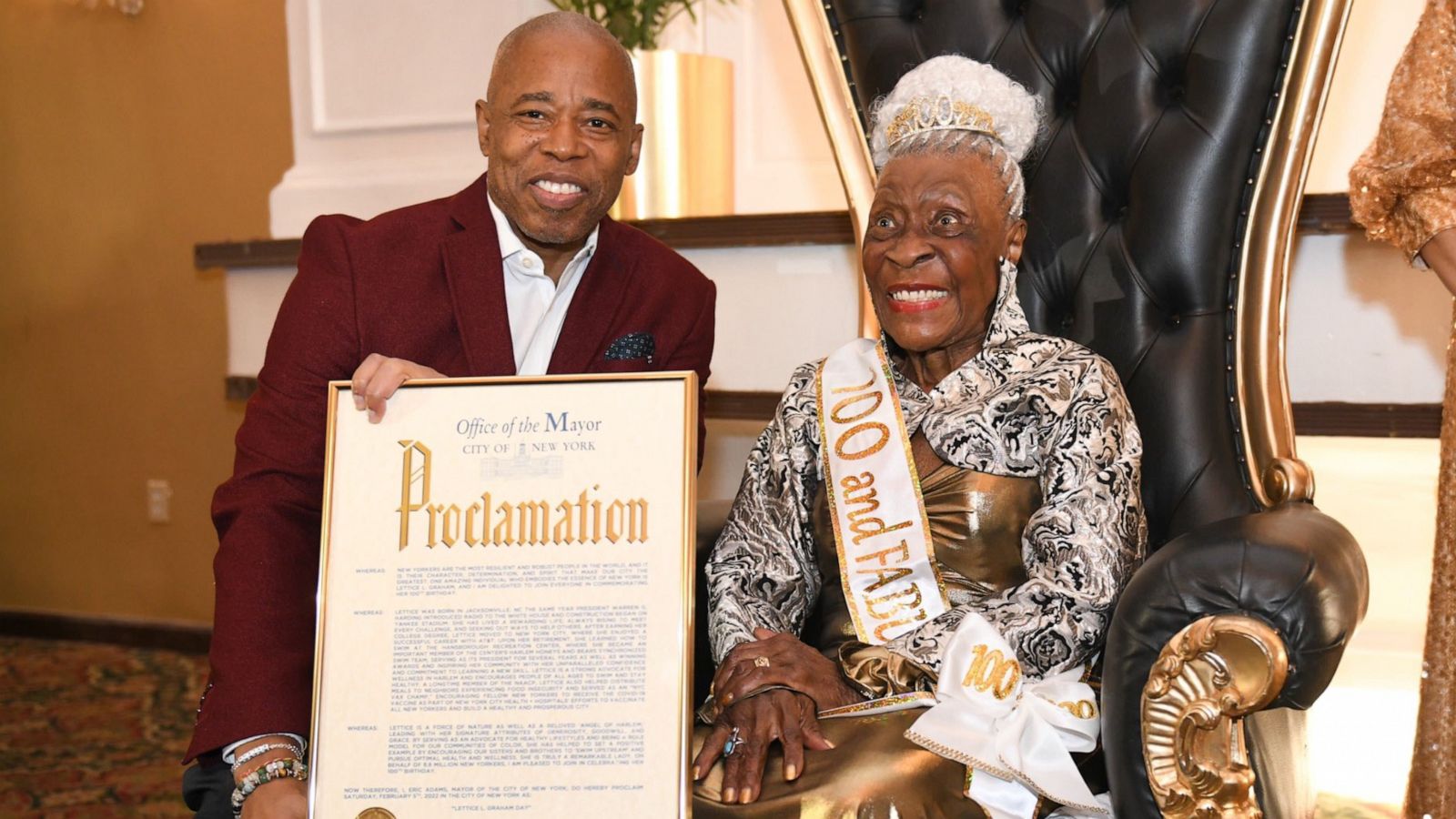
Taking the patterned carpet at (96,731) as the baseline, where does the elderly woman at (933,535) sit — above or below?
above

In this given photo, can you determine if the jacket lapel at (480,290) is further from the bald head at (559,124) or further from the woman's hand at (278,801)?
the woman's hand at (278,801)

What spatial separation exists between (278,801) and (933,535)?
95cm

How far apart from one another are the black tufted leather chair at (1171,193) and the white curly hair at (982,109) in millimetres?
106

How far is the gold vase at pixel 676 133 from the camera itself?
3.53 meters

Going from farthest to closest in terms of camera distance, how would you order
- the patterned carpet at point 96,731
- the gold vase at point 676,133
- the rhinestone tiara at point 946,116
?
the gold vase at point 676,133, the patterned carpet at point 96,731, the rhinestone tiara at point 946,116

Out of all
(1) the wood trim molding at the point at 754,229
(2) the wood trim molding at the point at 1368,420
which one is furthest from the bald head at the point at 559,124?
(2) the wood trim molding at the point at 1368,420

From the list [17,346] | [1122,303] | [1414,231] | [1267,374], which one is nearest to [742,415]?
[1122,303]

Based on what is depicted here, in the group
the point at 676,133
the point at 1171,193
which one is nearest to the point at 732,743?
the point at 1171,193

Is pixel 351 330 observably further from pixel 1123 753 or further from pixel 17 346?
pixel 17 346

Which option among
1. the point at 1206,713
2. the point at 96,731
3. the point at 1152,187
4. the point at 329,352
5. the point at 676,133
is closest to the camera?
the point at 1206,713

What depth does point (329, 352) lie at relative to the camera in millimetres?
2029

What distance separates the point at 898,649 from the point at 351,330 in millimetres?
905

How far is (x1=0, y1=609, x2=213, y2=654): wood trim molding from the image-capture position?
4.90 meters

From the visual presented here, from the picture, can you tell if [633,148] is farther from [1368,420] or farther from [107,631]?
[107,631]
